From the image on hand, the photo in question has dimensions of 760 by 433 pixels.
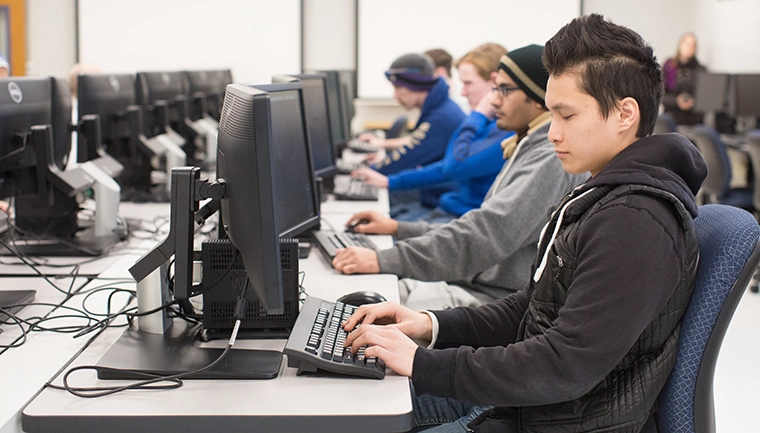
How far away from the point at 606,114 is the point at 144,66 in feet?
24.8

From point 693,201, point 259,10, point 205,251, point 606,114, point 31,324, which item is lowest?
point 31,324

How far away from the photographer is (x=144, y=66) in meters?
8.23

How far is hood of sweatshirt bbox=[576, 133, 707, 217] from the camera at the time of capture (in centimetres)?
124

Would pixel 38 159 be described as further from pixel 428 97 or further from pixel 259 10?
pixel 259 10

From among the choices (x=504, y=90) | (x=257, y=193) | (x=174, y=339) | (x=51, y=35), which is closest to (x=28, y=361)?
(x=174, y=339)

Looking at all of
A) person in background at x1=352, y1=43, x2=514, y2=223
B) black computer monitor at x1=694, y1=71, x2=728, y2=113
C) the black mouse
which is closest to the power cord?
the black mouse

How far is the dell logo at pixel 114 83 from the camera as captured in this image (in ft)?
9.25

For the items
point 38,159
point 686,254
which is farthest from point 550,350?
point 38,159

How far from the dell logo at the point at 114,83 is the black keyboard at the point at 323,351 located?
1665 mm

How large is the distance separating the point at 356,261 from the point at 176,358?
742 mm

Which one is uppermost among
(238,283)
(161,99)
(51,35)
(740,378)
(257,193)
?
(51,35)

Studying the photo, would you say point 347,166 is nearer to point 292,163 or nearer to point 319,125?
point 319,125

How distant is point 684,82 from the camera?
807 cm

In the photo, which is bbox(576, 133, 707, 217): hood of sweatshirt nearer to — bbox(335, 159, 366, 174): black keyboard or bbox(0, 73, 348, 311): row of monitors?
bbox(0, 73, 348, 311): row of monitors
